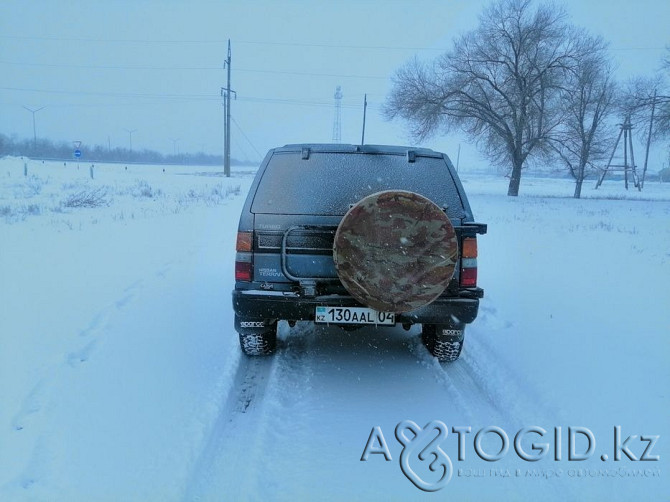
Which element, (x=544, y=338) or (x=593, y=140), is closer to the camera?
(x=544, y=338)

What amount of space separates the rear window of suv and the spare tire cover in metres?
0.40

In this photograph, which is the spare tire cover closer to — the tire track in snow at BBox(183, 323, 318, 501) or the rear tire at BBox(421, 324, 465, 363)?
the rear tire at BBox(421, 324, 465, 363)

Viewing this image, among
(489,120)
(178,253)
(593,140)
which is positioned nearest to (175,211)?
(178,253)

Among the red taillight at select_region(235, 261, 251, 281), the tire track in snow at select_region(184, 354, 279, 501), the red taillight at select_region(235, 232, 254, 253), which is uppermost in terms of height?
the red taillight at select_region(235, 232, 254, 253)

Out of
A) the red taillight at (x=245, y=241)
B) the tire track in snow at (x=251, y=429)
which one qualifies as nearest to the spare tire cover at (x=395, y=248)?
the red taillight at (x=245, y=241)

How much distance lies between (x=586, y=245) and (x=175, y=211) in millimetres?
11954

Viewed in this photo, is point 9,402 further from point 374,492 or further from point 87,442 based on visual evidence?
point 374,492

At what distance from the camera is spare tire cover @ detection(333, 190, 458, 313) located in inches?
122

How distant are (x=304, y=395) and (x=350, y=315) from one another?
27.1 inches

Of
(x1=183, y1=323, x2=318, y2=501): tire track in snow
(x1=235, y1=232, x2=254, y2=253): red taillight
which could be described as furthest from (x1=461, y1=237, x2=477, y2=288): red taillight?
(x1=235, y1=232, x2=254, y2=253): red taillight

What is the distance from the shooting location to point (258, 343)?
399cm

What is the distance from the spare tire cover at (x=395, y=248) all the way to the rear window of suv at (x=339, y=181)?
0.40 m

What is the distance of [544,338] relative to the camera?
4.68m

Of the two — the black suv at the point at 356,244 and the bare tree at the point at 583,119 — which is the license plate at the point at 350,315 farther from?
the bare tree at the point at 583,119
